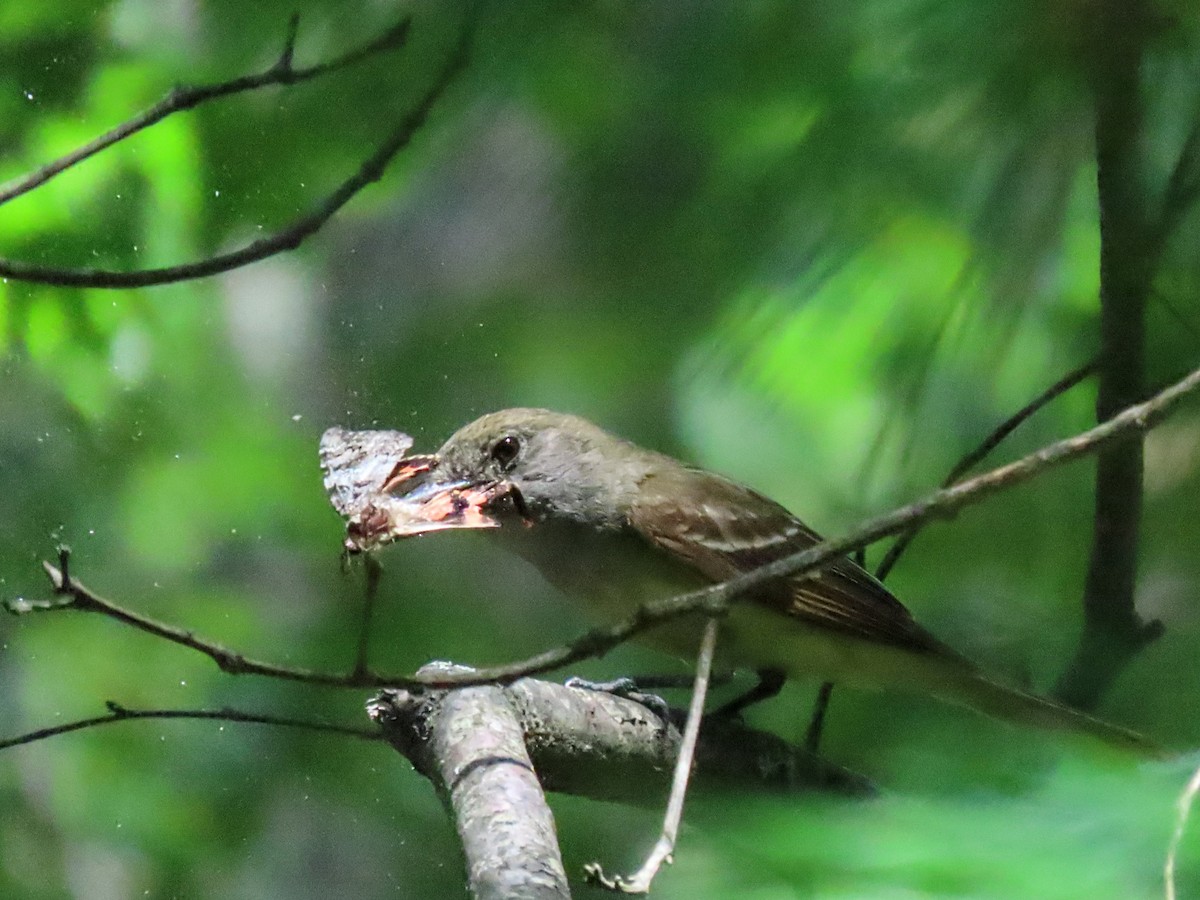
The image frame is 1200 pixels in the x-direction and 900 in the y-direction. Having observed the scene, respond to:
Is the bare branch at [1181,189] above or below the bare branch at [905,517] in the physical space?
above

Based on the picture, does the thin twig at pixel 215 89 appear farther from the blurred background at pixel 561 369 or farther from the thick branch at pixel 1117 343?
the thick branch at pixel 1117 343

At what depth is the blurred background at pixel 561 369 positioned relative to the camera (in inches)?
22.5

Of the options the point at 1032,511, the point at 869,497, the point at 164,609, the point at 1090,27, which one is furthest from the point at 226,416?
the point at 1090,27

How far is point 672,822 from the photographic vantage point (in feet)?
1.72

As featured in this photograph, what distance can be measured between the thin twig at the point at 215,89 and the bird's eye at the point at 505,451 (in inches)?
15.4

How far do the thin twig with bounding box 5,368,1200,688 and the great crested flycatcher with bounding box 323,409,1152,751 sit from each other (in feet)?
1.13

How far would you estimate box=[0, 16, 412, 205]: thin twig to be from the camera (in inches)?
26.7

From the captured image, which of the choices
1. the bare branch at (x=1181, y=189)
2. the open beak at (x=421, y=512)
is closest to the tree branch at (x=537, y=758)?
the open beak at (x=421, y=512)

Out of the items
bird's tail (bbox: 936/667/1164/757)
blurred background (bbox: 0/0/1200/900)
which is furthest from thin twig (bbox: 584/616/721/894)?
bird's tail (bbox: 936/667/1164/757)

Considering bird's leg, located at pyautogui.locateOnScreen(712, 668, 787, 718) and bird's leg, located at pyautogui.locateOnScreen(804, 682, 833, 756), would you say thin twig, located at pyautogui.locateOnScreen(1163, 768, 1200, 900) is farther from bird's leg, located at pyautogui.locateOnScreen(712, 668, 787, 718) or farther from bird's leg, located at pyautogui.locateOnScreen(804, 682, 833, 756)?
bird's leg, located at pyautogui.locateOnScreen(712, 668, 787, 718)

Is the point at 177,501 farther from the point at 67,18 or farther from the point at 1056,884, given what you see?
the point at 1056,884

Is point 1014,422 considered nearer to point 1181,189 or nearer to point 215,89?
point 1181,189

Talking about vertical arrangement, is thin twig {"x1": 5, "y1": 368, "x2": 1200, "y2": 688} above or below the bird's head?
below

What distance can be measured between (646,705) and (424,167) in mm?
478
